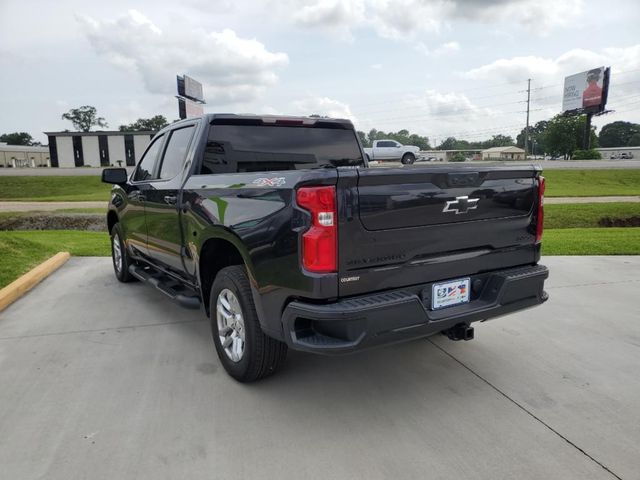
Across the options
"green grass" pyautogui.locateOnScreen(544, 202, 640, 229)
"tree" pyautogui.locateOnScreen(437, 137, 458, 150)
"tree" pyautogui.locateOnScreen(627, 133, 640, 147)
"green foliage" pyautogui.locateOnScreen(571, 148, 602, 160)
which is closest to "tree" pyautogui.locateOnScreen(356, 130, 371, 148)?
"green grass" pyautogui.locateOnScreen(544, 202, 640, 229)

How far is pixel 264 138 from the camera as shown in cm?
437

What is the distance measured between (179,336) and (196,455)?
1961 millimetres

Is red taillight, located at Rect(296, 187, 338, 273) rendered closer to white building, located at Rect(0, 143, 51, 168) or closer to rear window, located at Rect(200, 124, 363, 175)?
rear window, located at Rect(200, 124, 363, 175)

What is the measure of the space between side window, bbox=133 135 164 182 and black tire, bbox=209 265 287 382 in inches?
88.1

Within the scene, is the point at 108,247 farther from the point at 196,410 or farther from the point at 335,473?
the point at 335,473

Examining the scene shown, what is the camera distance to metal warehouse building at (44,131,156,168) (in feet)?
233

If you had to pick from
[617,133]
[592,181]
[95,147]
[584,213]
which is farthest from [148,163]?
[617,133]

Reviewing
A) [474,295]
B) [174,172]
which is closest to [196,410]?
[474,295]

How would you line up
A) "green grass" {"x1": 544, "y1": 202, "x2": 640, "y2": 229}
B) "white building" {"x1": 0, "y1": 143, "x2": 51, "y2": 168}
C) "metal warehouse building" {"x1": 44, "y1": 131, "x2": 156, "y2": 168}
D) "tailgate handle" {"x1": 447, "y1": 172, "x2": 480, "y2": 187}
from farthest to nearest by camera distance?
"white building" {"x1": 0, "y1": 143, "x2": 51, "y2": 168} < "metal warehouse building" {"x1": 44, "y1": 131, "x2": 156, "y2": 168} < "green grass" {"x1": 544, "y1": 202, "x2": 640, "y2": 229} < "tailgate handle" {"x1": 447, "y1": 172, "x2": 480, "y2": 187}

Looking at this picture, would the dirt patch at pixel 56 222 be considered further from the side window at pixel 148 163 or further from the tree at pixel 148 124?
the tree at pixel 148 124

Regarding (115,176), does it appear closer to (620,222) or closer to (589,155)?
(620,222)

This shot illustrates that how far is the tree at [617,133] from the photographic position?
128 meters

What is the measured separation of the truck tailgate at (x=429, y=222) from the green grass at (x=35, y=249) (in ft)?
16.4

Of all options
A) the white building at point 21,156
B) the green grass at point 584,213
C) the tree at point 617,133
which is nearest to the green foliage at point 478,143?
the tree at point 617,133
